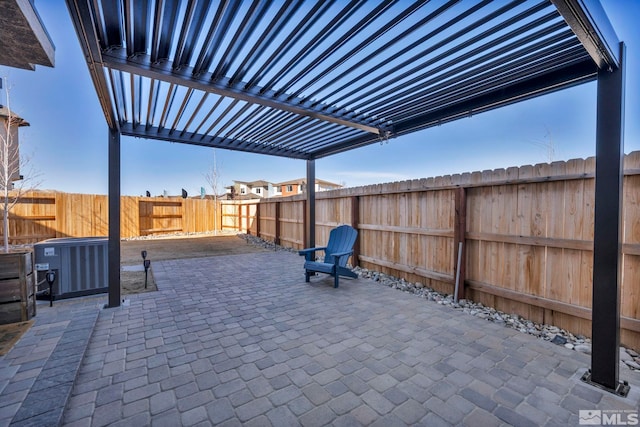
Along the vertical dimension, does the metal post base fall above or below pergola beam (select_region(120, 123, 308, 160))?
below

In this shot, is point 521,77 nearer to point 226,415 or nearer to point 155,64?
point 155,64

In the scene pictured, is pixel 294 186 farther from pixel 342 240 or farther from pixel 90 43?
pixel 90 43

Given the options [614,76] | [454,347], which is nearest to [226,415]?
[454,347]

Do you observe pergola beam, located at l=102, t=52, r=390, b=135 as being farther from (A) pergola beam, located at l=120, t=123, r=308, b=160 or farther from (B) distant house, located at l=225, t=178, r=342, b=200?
(B) distant house, located at l=225, t=178, r=342, b=200

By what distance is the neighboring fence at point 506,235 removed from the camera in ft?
8.10

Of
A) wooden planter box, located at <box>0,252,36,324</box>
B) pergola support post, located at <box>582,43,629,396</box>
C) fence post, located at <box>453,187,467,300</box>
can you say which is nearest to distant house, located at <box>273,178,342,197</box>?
fence post, located at <box>453,187,467,300</box>

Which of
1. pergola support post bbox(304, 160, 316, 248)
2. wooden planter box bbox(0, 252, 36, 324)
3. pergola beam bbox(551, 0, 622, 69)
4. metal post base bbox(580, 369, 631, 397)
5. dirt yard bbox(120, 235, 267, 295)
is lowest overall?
dirt yard bbox(120, 235, 267, 295)

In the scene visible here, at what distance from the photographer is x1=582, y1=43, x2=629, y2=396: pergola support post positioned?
1729 mm

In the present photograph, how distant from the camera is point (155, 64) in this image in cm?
206

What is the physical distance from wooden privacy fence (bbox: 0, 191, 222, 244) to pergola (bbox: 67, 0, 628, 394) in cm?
829

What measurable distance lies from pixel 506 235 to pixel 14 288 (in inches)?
212

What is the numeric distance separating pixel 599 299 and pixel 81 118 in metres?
12.4

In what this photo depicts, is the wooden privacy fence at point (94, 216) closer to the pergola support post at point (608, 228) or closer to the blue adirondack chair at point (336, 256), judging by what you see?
the blue adirondack chair at point (336, 256)

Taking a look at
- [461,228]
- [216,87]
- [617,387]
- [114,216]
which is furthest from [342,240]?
[617,387]
